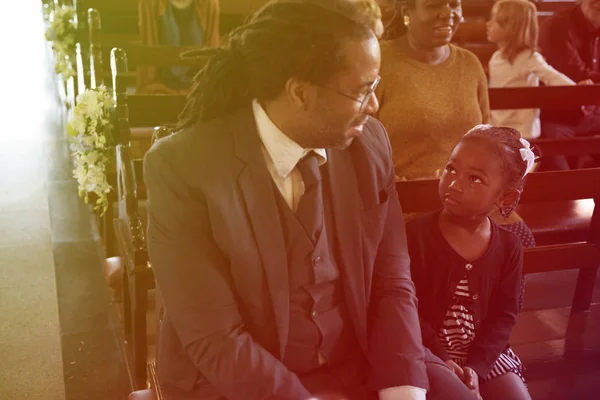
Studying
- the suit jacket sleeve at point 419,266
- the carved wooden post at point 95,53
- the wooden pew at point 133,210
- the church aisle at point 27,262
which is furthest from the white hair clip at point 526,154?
the carved wooden post at point 95,53

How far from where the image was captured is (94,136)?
334 centimetres

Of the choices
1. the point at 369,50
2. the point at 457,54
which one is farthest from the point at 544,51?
the point at 369,50

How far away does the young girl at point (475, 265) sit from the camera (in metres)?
1.96

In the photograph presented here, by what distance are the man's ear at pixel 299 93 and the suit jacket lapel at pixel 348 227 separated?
181 millimetres

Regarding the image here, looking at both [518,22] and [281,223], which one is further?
[518,22]

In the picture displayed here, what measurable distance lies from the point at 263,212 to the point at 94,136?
209cm

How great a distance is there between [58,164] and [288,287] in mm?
5281

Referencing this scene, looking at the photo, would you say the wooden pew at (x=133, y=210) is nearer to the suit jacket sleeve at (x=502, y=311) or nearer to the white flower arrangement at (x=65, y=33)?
the suit jacket sleeve at (x=502, y=311)

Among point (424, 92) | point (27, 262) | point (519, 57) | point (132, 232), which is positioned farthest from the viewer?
point (519, 57)

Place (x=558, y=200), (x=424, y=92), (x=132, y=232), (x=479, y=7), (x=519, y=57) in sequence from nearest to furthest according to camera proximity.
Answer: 1. (x=424, y=92)
2. (x=132, y=232)
3. (x=558, y=200)
4. (x=519, y=57)
5. (x=479, y=7)

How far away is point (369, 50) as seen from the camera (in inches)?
58.3

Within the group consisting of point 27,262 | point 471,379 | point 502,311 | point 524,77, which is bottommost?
point 27,262

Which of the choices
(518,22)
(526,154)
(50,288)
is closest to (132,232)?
(50,288)

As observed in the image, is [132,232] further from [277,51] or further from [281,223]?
[277,51]
